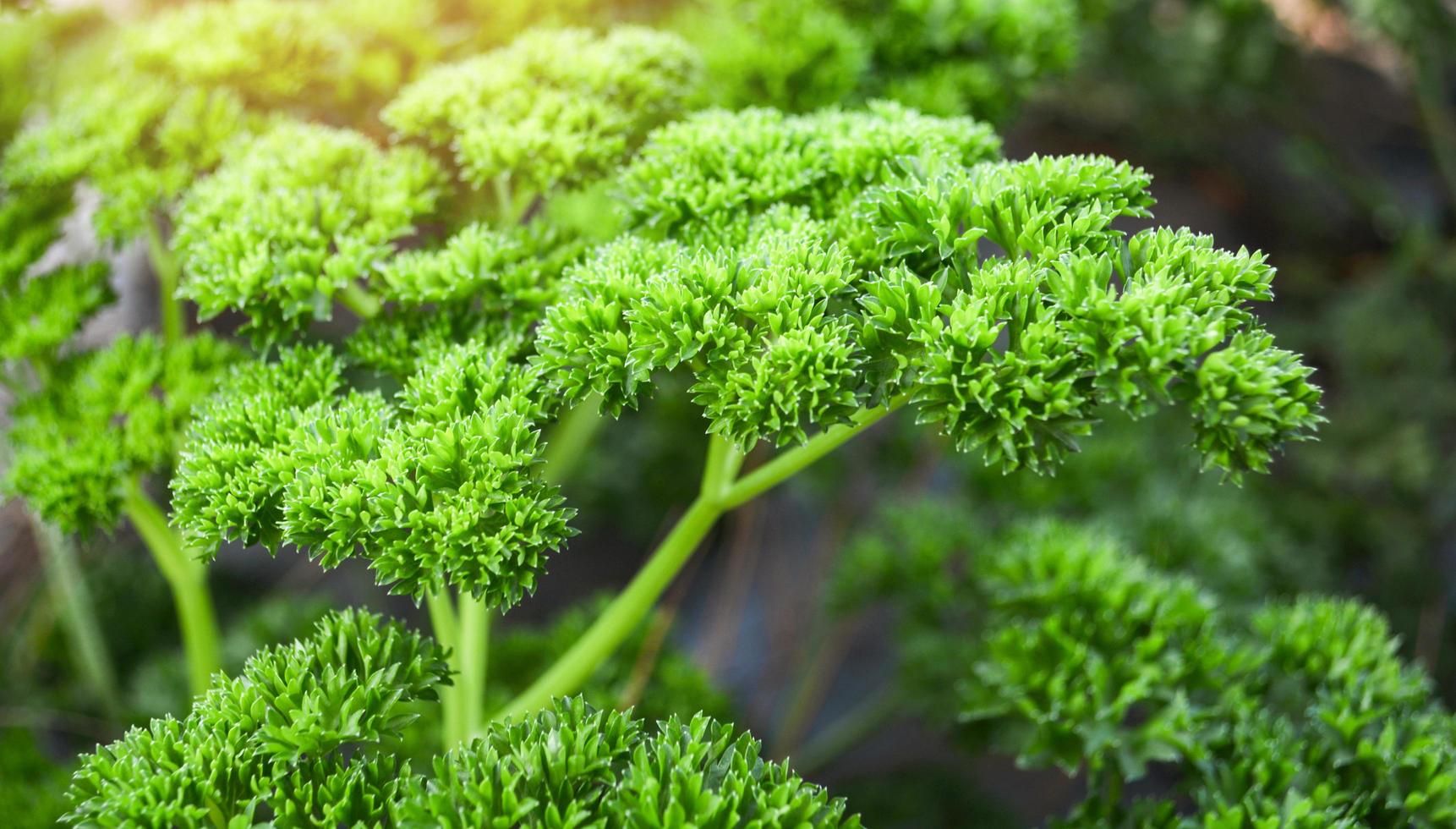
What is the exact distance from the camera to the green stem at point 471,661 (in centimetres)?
142

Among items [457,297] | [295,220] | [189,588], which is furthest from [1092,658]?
[189,588]

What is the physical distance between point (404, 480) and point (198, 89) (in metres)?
1.04

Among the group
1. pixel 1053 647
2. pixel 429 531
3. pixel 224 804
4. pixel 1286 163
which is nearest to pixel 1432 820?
pixel 1053 647

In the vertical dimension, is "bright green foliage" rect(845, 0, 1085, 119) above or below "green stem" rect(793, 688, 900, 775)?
above

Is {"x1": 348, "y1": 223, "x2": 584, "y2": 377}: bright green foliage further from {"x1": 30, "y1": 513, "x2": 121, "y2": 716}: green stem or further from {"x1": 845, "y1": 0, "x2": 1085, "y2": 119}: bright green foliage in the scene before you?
{"x1": 30, "y1": 513, "x2": 121, "y2": 716}: green stem

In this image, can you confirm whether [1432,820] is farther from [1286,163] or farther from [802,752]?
[1286,163]

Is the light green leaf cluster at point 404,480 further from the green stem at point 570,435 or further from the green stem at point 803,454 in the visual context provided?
Result: the green stem at point 570,435

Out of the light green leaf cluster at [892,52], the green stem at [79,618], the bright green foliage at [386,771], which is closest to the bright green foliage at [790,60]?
the light green leaf cluster at [892,52]

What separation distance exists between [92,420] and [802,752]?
2148 millimetres

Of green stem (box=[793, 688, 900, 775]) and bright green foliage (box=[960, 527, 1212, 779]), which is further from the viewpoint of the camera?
green stem (box=[793, 688, 900, 775])

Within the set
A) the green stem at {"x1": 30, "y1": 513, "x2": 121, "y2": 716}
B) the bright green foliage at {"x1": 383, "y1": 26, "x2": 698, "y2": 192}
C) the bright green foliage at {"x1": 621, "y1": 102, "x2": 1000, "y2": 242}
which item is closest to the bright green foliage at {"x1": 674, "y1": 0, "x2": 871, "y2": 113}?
the bright green foliage at {"x1": 383, "y1": 26, "x2": 698, "y2": 192}

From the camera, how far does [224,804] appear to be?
1.02 metres

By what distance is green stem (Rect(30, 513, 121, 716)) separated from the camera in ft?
7.13

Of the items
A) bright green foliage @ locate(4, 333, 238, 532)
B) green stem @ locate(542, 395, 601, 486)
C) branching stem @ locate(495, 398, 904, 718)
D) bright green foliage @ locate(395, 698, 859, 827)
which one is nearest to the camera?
bright green foliage @ locate(395, 698, 859, 827)
